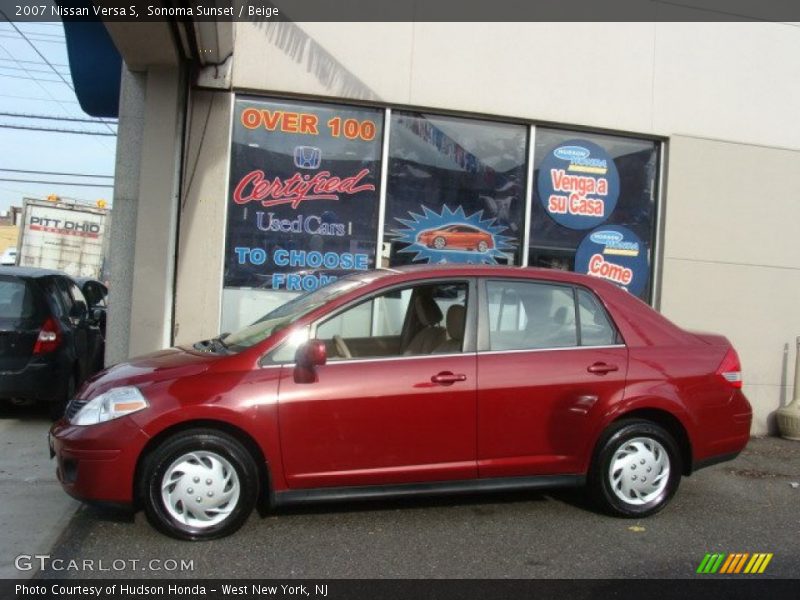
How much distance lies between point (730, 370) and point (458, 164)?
4.07m

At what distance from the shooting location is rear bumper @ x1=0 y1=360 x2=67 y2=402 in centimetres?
716

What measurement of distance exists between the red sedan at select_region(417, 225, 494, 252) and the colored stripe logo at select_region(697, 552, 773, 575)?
4543mm

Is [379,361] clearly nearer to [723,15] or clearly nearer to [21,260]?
[723,15]

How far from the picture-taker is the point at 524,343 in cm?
495

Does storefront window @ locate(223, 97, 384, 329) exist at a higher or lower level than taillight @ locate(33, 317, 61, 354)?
higher

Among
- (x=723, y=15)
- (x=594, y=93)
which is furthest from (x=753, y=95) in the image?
(x=594, y=93)

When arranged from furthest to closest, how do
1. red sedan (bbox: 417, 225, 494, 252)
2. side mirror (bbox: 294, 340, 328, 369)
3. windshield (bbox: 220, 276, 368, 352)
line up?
1. red sedan (bbox: 417, 225, 494, 252)
2. windshield (bbox: 220, 276, 368, 352)
3. side mirror (bbox: 294, 340, 328, 369)

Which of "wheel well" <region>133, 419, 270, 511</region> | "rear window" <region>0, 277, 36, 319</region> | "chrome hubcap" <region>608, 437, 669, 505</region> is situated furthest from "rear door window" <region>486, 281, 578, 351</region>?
"rear window" <region>0, 277, 36, 319</region>

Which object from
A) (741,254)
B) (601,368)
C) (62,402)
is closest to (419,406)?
(601,368)

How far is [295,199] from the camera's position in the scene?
7898 mm

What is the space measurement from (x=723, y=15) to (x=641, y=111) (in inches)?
63.4

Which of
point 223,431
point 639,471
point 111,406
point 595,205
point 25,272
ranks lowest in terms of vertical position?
point 639,471

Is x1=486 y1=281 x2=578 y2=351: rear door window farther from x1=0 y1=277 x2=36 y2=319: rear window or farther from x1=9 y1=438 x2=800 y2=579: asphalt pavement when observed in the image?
x1=0 y1=277 x2=36 y2=319: rear window

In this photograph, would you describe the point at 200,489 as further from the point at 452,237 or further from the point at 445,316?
the point at 452,237
